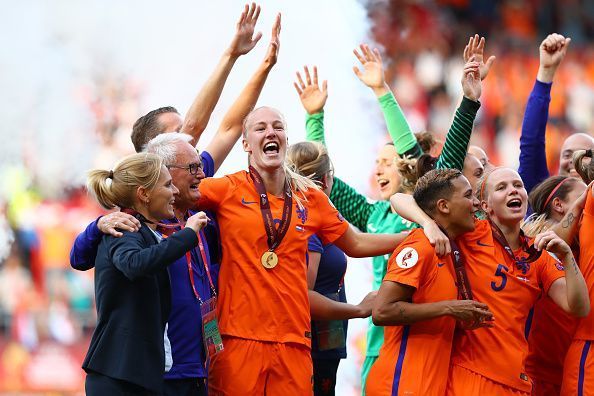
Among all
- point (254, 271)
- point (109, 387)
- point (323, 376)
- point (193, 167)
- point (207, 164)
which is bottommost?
point (109, 387)

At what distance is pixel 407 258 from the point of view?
3945 millimetres

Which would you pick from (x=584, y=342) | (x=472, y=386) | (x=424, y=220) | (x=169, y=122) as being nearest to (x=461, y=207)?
(x=424, y=220)

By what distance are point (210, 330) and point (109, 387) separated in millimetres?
527

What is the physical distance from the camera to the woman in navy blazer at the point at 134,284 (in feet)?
11.2

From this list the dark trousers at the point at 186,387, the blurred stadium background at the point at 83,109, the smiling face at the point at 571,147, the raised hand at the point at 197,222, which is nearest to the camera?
the raised hand at the point at 197,222

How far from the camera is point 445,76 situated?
13.1 metres

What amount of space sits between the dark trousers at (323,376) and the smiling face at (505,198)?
1.03m

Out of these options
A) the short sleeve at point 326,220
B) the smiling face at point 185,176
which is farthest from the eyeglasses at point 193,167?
the short sleeve at point 326,220

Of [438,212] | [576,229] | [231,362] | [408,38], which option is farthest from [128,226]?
[408,38]

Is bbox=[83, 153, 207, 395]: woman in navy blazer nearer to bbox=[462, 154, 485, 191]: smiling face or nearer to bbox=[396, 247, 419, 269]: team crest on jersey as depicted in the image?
bbox=[396, 247, 419, 269]: team crest on jersey

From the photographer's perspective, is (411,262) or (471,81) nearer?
(411,262)

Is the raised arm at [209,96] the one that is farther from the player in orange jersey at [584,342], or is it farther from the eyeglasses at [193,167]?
the player in orange jersey at [584,342]

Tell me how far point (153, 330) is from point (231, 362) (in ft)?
1.61

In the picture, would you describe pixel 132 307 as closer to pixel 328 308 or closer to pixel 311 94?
pixel 328 308
